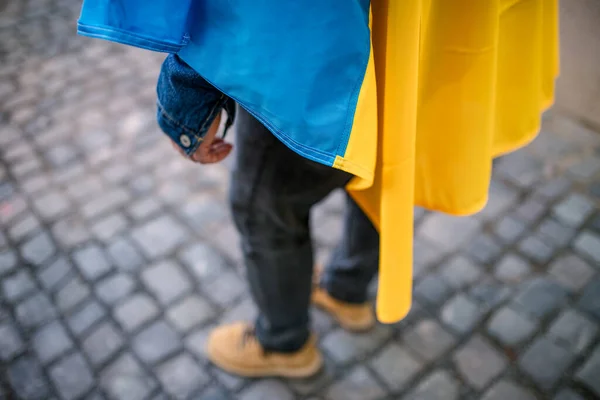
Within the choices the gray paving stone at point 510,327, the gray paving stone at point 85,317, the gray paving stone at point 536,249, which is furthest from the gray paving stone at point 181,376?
the gray paving stone at point 536,249

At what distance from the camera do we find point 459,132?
3.57ft

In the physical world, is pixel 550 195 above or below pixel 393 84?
below

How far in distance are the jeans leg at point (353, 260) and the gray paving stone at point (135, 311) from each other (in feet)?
2.59

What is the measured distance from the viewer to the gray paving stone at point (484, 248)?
2.28 metres

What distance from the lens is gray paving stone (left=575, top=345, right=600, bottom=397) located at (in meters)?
1.82

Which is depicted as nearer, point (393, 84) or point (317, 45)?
point (317, 45)

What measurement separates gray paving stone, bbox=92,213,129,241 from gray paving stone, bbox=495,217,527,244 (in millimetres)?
1896

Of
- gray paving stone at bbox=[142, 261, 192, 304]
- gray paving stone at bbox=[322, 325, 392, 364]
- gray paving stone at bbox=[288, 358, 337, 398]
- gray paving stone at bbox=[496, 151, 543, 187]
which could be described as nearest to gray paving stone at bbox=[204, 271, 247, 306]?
gray paving stone at bbox=[142, 261, 192, 304]

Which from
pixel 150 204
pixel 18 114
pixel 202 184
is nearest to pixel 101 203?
pixel 150 204

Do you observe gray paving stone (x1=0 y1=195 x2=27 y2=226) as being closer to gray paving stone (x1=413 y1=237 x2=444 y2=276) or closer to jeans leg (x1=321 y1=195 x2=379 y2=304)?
jeans leg (x1=321 y1=195 x2=379 y2=304)

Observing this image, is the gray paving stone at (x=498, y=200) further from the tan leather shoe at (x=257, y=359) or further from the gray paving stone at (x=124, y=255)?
the gray paving stone at (x=124, y=255)

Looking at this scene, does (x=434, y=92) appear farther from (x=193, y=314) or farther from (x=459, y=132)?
(x=193, y=314)

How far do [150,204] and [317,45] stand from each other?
6.70 feet

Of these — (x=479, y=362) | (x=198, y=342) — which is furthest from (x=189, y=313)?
(x=479, y=362)
